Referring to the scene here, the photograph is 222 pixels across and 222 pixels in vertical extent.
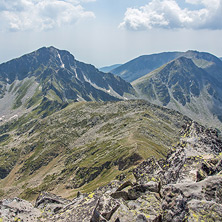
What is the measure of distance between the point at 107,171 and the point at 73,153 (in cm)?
5743

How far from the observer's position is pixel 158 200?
65.5ft

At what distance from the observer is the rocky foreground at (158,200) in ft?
54.5

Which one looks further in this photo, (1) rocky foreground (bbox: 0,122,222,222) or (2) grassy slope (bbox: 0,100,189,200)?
(2) grassy slope (bbox: 0,100,189,200)

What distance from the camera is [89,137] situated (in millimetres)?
196875

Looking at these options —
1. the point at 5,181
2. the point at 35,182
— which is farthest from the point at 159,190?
the point at 5,181

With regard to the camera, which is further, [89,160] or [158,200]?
[89,160]

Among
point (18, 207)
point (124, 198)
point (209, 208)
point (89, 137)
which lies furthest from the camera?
point (89, 137)

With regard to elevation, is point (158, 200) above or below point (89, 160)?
above

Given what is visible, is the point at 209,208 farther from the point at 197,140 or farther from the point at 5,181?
the point at 5,181

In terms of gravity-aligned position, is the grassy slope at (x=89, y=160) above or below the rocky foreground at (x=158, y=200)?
below

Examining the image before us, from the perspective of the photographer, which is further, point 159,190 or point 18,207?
point 18,207

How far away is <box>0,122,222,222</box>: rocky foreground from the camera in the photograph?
1662 centimetres

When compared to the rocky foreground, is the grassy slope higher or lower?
lower

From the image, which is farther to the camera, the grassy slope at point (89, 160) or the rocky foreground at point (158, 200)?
the grassy slope at point (89, 160)
